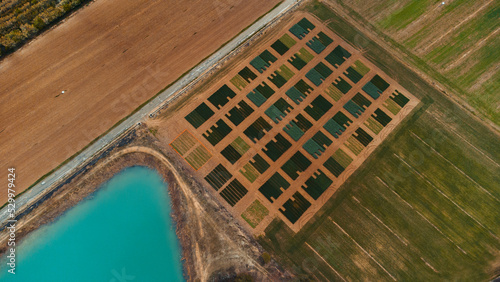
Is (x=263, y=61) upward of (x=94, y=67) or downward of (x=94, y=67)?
upward

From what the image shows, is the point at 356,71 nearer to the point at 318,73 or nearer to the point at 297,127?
the point at 318,73

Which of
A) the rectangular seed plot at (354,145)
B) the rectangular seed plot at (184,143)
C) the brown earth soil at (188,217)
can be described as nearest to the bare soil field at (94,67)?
the brown earth soil at (188,217)

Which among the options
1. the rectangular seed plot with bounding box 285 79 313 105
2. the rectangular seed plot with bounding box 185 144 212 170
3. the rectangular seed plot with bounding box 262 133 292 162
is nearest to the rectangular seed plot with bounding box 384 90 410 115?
the rectangular seed plot with bounding box 285 79 313 105

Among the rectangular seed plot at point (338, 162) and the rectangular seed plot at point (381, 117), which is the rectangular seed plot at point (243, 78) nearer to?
the rectangular seed plot at point (338, 162)

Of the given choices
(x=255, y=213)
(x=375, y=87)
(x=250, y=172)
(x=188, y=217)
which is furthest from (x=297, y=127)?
(x=188, y=217)

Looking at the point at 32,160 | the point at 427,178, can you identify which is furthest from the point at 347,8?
the point at 32,160

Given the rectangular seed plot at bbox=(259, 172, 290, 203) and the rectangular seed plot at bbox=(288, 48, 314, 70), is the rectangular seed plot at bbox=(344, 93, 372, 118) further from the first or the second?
the rectangular seed plot at bbox=(259, 172, 290, 203)
